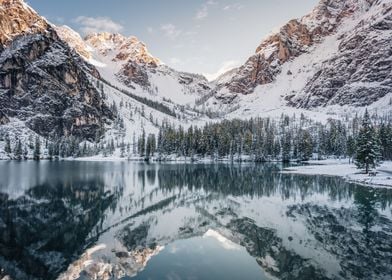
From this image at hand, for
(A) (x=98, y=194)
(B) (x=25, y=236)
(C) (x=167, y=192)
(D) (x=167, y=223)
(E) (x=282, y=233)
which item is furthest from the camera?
(C) (x=167, y=192)

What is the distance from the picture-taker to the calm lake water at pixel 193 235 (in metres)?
24.3

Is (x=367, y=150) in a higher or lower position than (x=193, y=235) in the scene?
higher

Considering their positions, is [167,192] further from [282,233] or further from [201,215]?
[282,233]

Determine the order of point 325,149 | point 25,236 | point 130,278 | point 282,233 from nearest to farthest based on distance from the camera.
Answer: point 130,278 → point 25,236 → point 282,233 → point 325,149

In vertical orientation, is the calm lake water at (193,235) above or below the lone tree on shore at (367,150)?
below

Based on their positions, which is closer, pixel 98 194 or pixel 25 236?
pixel 25 236

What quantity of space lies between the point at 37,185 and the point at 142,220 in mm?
35573

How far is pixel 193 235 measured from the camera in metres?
35.3

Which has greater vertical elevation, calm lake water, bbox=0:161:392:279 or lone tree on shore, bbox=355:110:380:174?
lone tree on shore, bbox=355:110:380:174

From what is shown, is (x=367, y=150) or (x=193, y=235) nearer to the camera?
(x=193, y=235)

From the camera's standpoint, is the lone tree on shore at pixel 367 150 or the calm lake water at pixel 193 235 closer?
the calm lake water at pixel 193 235

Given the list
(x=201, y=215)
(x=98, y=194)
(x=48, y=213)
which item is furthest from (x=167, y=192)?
(x=48, y=213)

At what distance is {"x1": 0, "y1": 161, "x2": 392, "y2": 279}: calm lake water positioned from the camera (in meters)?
24.3

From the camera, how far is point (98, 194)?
59.1 metres
